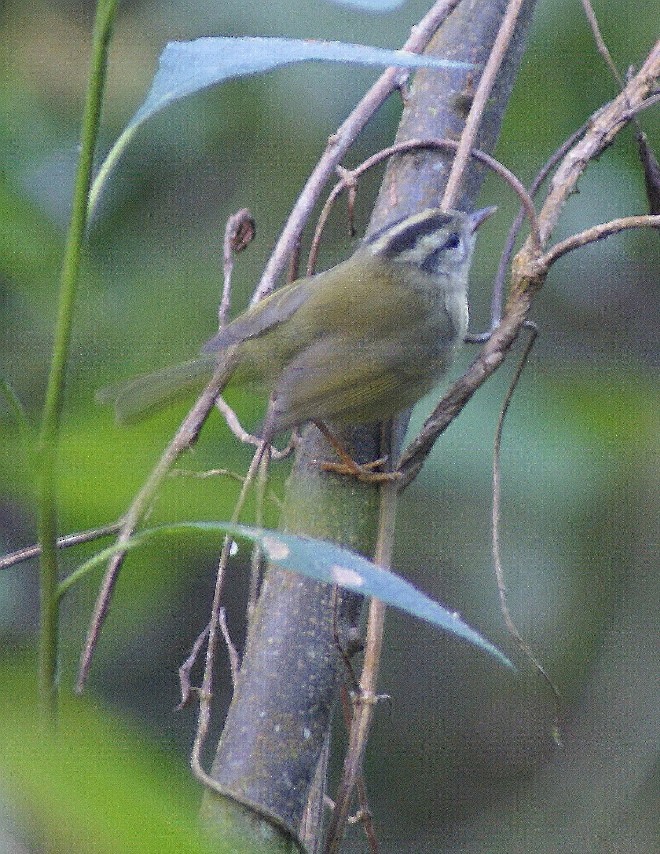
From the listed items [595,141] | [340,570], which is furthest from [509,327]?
[340,570]

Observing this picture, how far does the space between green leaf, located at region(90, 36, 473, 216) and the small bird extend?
954 millimetres

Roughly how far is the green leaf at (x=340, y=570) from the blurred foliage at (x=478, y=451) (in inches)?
40.1

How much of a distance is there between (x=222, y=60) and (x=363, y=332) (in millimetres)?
1635

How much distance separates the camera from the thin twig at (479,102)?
1.89m

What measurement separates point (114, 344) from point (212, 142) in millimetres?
2292

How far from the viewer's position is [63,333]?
74cm

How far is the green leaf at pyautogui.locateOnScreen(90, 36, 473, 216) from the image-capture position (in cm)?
100

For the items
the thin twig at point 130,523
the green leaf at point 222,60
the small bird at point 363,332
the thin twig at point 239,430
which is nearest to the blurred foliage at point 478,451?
the thin twig at point 239,430

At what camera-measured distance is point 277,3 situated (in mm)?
3154

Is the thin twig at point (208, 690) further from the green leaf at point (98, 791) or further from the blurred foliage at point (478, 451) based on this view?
the green leaf at point (98, 791)

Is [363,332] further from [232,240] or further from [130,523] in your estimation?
[130,523]

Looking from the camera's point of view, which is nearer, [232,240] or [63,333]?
[63,333]

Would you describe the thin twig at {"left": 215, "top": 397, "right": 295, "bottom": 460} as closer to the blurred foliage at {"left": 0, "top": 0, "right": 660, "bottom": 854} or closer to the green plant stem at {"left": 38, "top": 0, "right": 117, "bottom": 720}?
the blurred foliage at {"left": 0, "top": 0, "right": 660, "bottom": 854}

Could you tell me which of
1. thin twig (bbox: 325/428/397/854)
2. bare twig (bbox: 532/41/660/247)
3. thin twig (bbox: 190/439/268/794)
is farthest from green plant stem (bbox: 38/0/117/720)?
bare twig (bbox: 532/41/660/247)
